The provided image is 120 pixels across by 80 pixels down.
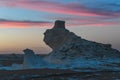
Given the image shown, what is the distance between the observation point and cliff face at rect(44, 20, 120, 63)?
283ft

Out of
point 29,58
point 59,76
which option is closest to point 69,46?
point 29,58

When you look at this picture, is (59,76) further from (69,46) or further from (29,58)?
(69,46)

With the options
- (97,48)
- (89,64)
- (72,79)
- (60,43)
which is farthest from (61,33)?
(72,79)

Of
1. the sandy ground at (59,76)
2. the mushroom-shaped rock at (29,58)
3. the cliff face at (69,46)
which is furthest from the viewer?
the cliff face at (69,46)

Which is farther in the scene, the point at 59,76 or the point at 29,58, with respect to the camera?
the point at 29,58

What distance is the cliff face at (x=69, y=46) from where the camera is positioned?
86125mm

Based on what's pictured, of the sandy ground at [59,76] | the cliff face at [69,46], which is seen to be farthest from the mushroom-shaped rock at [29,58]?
the sandy ground at [59,76]

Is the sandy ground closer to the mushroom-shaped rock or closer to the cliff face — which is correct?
the mushroom-shaped rock

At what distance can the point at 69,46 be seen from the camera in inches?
3418

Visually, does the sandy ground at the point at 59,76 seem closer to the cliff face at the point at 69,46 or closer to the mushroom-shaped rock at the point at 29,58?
the mushroom-shaped rock at the point at 29,58

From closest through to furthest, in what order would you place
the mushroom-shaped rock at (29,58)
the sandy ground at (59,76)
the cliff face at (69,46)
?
the sandy ground at (59,76), the mushroom-shaped rock at (29,58), the cliff face at (69,46)

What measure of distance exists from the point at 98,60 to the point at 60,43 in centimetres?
1271

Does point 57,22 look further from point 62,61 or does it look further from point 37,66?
point 37,66

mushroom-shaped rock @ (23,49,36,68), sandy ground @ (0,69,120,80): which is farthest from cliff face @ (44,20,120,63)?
sandy ground @ (0,69,120,80)
